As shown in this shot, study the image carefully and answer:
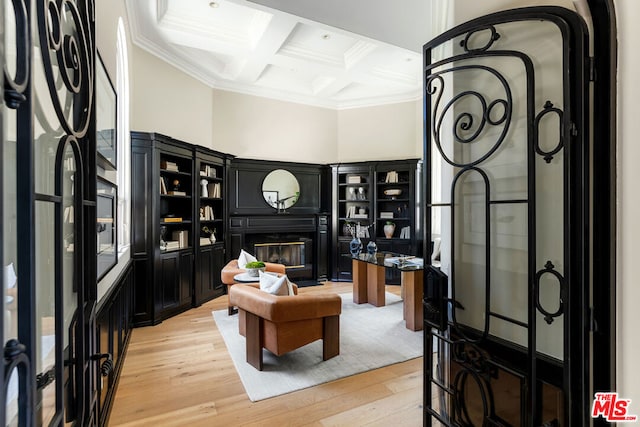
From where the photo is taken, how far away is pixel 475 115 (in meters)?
1.51

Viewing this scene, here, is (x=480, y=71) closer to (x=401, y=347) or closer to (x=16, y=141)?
(x=16, y=141)

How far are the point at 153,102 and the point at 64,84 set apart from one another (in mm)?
3864

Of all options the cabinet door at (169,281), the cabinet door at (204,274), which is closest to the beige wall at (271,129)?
the cabinet door at (204,274)

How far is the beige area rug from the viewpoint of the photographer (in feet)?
8.36

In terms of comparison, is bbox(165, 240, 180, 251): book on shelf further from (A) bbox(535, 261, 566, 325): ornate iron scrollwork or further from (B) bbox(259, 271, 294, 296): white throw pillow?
(A) bbox(535, 261, 566, 325): ornate iron scrollwork

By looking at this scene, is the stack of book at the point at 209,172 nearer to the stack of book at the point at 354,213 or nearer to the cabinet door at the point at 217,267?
the cabinet door at the point at 217,267

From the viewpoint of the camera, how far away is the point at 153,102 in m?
4.32

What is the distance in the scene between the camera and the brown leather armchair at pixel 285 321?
2.57 m

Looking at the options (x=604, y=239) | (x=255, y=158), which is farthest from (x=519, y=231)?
(x=255, y=158)

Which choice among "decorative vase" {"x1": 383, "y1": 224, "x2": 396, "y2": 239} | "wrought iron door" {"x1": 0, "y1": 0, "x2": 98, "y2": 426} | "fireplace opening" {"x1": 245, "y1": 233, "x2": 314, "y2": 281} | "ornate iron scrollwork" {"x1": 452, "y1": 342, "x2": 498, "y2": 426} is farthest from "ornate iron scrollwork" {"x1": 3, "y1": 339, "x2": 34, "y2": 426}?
"decorative vase" {"x1": 383, "y1": 224, "x2": 396, "y2": 239}

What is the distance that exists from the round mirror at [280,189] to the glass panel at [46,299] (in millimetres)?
4967

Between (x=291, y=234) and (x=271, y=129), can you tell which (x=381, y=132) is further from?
(x=291, y=234)

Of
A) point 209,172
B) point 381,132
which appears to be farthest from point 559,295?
point 381,132

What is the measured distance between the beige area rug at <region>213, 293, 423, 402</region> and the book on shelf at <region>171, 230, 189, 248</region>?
1028 millimetres
